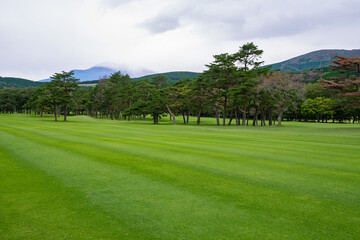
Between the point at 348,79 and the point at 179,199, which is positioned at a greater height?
the point at 348,79

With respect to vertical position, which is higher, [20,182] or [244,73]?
[244,73]

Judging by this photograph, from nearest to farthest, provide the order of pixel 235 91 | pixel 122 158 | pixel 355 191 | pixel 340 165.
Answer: pixel 355 191, pixel 340 165, pixel 122 158, pixel 235 91

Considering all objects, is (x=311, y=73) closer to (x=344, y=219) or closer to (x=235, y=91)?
(x=235, y=91)

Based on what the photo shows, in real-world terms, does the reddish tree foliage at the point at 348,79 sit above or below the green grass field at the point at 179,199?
above

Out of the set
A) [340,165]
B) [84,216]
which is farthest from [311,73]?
[84,216]

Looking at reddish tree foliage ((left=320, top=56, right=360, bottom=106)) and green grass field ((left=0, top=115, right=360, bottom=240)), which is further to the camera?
reddish tree foliage ((left=320, top=56, right=360, bottom=106))

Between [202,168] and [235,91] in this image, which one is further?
[235,91]

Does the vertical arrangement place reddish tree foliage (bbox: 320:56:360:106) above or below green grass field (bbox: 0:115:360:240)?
above

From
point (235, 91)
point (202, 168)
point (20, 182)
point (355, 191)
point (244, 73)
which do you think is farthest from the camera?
point (244, 73)

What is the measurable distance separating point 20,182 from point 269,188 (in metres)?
7.37

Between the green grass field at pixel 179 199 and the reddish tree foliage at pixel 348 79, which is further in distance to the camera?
the reddish tree foliage at pixel 348 79

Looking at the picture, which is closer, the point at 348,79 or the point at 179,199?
the point at 179,199

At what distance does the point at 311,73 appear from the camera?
133m

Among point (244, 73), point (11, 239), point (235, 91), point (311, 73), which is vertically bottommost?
point (11, 239)
